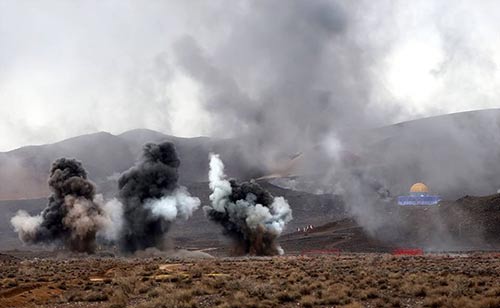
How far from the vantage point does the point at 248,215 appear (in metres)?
91.4

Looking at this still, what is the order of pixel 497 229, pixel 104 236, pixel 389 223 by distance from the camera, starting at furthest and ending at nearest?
pixel 389 223 → pixel 497 229 → pixel 104 236

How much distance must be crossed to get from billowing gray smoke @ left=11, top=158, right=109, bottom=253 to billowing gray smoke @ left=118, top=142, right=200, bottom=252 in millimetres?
4962

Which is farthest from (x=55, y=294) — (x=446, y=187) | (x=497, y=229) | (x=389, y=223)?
(x=446, y=187)

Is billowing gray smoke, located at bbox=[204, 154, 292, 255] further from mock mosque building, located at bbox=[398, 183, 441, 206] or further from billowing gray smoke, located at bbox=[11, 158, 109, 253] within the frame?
mock mosque building, located at bbox=[398, 183, 441, 206]

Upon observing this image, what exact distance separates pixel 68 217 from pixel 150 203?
13814 millimetres

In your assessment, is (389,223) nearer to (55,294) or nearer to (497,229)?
(497,229)

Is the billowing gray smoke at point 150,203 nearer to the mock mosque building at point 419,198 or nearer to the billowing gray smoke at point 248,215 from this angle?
the billowing gray smoke at point 248,215

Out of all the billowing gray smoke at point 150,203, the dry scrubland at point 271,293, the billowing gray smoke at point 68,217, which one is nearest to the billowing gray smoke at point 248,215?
the billowing gray smoke at point 150,203

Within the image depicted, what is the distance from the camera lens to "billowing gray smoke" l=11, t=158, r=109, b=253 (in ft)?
294

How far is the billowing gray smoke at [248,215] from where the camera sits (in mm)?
91812

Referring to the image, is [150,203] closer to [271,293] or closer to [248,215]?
[248,215]

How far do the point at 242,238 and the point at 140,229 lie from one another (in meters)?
17.9

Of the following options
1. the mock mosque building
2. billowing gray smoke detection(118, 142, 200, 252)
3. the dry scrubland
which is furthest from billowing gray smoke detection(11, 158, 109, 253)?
the mock mosque building

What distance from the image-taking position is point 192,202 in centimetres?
9712
